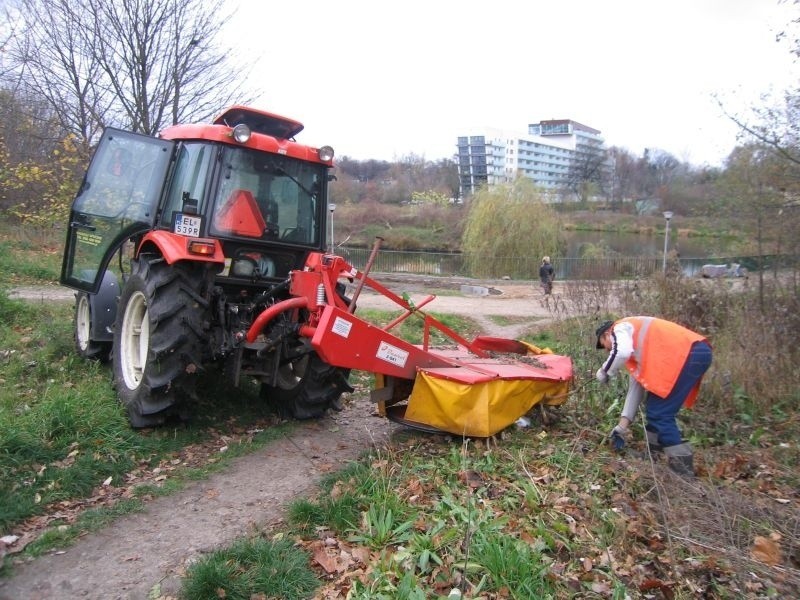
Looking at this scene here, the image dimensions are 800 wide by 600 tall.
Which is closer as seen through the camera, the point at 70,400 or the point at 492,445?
the point at 492,445

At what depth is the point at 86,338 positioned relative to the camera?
6699 mm

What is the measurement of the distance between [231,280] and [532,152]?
7618cm

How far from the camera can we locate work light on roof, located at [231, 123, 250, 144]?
505 centimetres

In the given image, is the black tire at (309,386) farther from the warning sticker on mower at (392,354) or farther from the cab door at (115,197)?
the cab door at (115,197)

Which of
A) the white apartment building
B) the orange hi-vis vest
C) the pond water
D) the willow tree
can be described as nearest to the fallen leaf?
the orange hi-vis vest

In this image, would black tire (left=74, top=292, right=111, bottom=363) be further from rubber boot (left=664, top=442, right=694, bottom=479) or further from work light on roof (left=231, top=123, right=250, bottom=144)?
rubber boot (left=664, top=442, right=694, bottom=479)

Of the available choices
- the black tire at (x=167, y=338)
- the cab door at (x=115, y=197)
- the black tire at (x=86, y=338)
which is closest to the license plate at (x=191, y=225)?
the black tire at (x=167, y=338)

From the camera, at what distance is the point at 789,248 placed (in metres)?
7.39


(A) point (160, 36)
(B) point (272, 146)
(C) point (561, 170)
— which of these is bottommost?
(B) point (272, 146)

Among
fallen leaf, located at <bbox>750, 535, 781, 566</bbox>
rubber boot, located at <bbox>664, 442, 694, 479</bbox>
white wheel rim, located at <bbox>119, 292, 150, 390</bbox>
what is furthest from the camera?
white wheel rim, located at <bbox>119, 292, 150, 390</bbox>

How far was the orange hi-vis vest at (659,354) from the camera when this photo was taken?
4512 millimetres

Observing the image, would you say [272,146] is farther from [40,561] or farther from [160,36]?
[160,36]

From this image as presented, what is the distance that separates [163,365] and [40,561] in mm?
1684

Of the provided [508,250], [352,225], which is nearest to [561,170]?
[352,225]
